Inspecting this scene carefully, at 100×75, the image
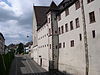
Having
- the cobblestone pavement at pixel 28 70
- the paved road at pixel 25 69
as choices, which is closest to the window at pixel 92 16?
the cobblestone pavement at pixel 28 70

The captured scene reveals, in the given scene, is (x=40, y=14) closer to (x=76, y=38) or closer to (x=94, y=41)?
(x=76, y=38)

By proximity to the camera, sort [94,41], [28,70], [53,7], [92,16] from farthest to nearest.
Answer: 1. [28,70]
2. [53,7]
3. [92,16]
4. [94,41]

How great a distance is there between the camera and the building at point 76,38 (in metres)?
22.5

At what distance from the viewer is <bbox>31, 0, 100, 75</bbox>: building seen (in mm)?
22517

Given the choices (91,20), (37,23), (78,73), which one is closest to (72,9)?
(91,20)

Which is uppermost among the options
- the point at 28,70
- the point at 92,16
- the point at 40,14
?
the point at 40,14

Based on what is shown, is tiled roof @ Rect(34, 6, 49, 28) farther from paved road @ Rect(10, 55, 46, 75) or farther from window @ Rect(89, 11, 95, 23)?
window @ Rect(89, 11, 95, 23)

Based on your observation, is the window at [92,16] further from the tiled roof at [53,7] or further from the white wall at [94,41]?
the tiled roof at [53,7]

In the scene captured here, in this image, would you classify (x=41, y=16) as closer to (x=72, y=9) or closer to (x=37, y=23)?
(x=37, y=23)

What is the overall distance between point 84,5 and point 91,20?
3064mm

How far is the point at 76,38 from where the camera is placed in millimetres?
27719

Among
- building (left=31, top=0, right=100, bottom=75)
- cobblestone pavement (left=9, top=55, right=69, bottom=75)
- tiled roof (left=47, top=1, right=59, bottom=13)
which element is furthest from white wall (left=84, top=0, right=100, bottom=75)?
tiled roof (left=47, top=1, right=59, bottom=13)

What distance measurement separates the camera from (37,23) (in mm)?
60781

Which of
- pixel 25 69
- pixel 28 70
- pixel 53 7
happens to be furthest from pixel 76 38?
pixel 25 69
